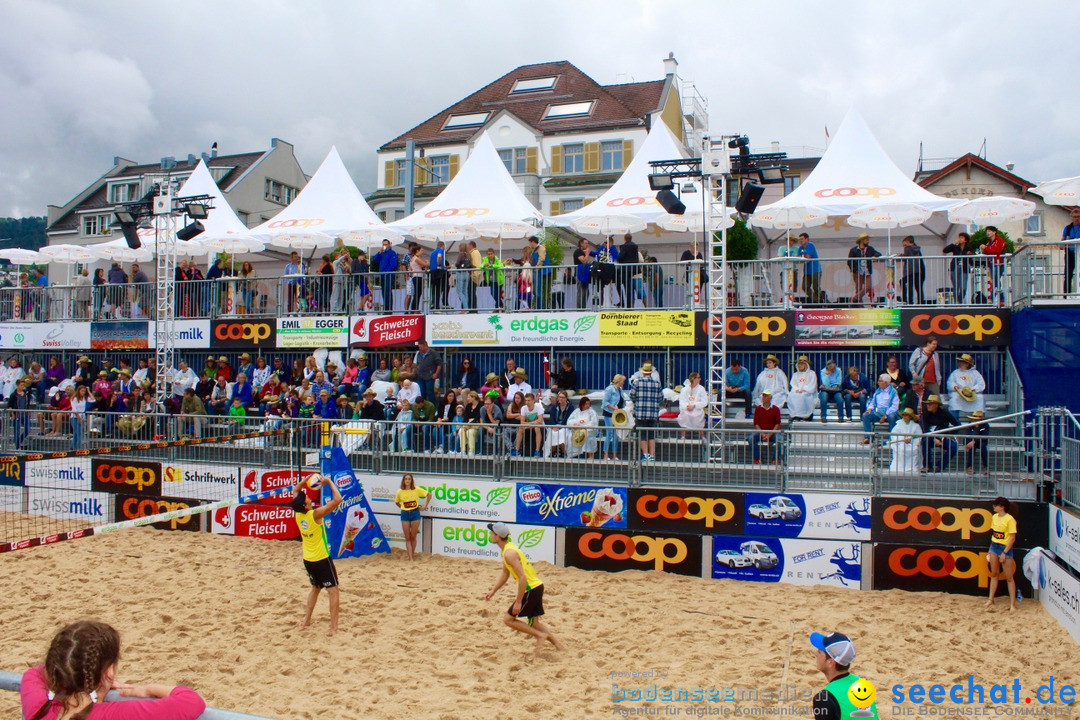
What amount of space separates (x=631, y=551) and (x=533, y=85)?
42.4m

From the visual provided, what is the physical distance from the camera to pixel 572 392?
667 inches

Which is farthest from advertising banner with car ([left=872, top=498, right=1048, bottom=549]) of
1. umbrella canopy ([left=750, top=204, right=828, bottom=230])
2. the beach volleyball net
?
the beach volleyball net

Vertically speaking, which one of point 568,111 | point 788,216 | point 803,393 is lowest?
point 803,393

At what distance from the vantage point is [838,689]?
496cm

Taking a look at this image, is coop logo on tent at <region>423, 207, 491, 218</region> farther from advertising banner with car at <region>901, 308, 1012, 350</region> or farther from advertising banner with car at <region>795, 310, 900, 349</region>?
advertising banner with car at <region>901, 308, 1012, 350</region>

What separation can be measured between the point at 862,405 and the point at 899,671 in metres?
6.90

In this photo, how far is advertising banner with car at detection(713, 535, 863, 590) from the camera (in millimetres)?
11898

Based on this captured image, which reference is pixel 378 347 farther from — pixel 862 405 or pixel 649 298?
pixel 862 405

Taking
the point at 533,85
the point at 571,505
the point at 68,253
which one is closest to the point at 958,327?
the point at 571,505

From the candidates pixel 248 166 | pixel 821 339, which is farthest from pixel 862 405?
pixel 248 166

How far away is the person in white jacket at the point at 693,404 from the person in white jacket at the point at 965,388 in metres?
4.13

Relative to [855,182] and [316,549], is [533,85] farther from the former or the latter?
[316,549]

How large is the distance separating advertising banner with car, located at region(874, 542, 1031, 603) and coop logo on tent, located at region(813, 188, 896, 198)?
7.79m

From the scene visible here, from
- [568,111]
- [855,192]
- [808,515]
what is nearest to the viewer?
[808,515]
